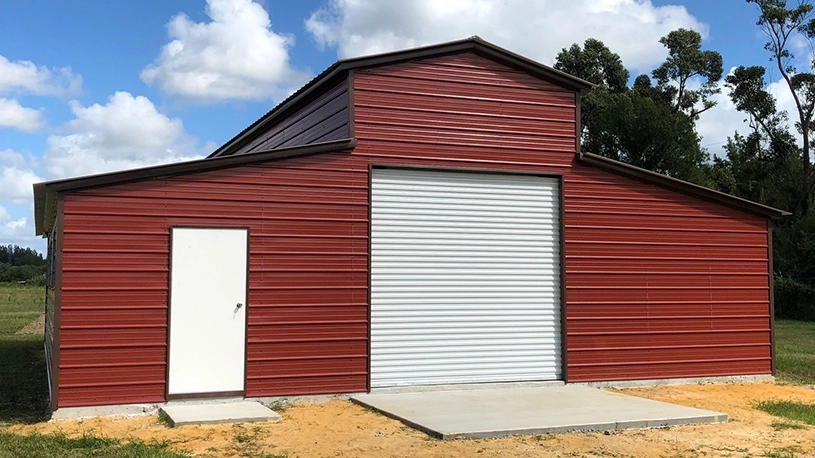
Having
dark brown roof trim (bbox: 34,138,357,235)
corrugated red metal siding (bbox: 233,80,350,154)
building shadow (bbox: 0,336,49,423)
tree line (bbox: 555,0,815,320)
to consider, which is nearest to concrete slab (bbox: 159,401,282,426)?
building shadow (bbox: 0,336,49,423)

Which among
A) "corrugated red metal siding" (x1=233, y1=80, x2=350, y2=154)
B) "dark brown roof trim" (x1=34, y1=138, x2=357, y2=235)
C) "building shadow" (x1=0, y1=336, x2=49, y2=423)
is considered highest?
"corrugated red metal siding" (x1=233, y1=80, x2=350, y2=154)

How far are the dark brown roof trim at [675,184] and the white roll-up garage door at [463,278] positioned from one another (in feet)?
2.58

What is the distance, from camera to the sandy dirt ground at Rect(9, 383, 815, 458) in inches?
287

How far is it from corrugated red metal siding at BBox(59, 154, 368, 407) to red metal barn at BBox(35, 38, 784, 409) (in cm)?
2

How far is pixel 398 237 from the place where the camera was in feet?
35.7

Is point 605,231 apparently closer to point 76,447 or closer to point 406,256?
point 406,256

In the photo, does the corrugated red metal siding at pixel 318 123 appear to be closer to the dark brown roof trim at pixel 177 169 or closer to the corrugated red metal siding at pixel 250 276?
the dark brown roof trim at pixel 177 169

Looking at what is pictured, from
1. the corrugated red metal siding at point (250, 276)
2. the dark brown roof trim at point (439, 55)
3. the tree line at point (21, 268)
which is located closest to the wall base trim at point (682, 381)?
the corrugated red metal siding at point (250, 276)

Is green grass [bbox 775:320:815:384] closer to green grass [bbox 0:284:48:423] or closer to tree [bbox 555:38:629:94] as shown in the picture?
green grass [bbox 0:284:48:423]

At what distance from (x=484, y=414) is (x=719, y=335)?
17.5 feet

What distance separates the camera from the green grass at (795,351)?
1358cm

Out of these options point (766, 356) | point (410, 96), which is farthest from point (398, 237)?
point (766, 356)

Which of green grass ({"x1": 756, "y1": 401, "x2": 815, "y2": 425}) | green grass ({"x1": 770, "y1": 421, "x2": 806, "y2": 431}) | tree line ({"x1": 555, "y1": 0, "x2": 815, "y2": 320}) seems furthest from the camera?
tree line ({"x1": 555, "y1": 0, "x2": 815, "y2": 320})

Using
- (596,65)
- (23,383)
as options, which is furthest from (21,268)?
(23,383)
